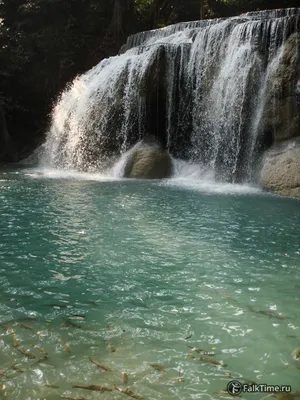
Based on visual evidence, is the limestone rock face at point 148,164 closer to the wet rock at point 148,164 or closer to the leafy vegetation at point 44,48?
the wet rock at point 148,164

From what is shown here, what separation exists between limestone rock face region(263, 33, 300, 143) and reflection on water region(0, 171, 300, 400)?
17.8 feet

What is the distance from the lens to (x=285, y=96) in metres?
12.6

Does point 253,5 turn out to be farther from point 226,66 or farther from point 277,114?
point 277,114

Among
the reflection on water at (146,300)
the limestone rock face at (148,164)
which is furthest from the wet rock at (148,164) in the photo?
the reflection on water at (146,300)

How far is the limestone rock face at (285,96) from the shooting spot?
40.7 feet

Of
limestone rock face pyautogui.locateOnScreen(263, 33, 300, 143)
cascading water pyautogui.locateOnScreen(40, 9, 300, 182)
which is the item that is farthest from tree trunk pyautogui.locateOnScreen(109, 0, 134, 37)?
limestone rock face pyautogui.locateOnScreen(263, 33, 300, 143)

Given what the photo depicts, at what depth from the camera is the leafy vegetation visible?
2203cm

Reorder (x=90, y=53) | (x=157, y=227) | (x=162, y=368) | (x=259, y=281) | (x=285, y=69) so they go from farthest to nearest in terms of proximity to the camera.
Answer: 1. (x=90, y=53)
2. (x=285, y=69)
3. (x=157, y=227)
4. (x=259, y=281)
5. (x=162, y=368)

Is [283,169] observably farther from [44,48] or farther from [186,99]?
[44,48]

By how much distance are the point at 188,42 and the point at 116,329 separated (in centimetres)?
1441

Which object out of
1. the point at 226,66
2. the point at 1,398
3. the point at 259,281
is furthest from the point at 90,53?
the point at 1,398

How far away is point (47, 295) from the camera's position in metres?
4.09

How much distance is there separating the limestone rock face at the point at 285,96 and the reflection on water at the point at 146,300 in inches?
214

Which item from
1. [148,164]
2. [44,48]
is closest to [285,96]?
[148,164]
